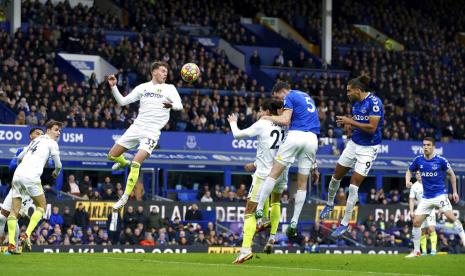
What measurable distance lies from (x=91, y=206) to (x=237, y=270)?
1819 centimetres

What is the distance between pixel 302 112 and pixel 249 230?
2286 mm

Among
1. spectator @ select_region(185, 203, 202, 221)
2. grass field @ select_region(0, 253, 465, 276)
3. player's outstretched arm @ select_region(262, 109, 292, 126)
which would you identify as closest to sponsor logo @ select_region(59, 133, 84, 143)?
spectator @ select_region(185, 203, 202, 221)

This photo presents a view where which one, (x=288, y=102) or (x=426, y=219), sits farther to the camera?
(x=426, y=219)

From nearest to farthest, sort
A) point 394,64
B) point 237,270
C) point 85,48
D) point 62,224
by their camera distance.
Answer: point 237,270
point 62,224
point 85,48
point 394,64

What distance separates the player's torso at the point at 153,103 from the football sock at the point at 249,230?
10.8 ft

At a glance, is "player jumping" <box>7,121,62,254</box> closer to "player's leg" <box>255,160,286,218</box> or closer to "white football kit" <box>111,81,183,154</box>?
"white football kit" <box>111,81,183,154</box>

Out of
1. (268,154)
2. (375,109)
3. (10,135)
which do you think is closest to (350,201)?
(268,154)

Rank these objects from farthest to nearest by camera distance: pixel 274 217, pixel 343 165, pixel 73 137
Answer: pixel 73 137 → pixel 343 165 → pixel 274 217

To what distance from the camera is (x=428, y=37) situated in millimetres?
61656

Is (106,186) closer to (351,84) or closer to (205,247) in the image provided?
(205,247)

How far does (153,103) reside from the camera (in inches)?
826

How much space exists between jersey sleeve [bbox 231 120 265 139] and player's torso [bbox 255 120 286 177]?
801mm

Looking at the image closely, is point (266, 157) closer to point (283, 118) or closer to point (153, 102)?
point (283, 118)

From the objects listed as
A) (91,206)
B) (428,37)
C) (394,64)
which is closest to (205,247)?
(91,206)
